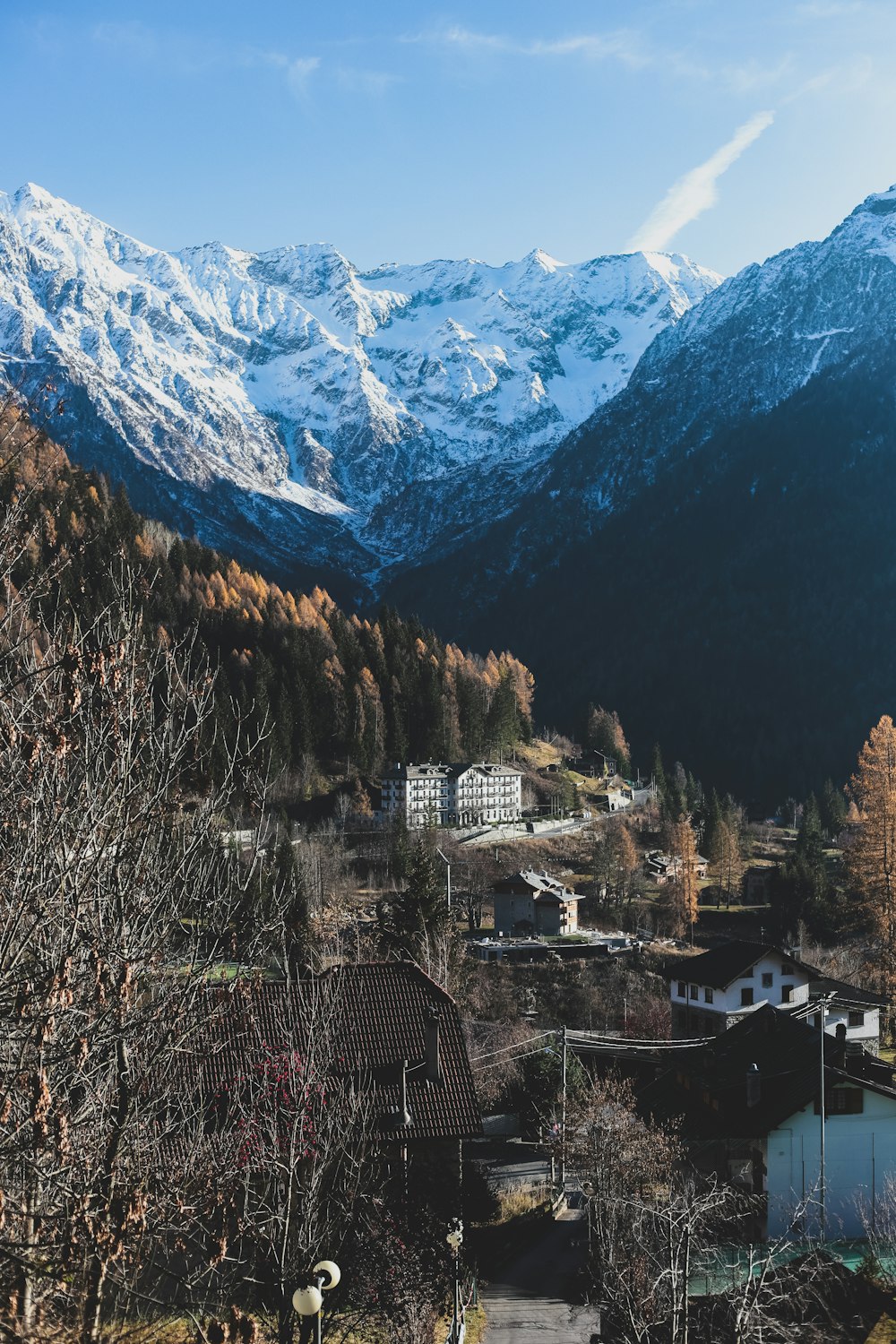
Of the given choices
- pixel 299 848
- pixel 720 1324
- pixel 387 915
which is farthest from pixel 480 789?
pixel 720 1324

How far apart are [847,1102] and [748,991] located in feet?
80.3

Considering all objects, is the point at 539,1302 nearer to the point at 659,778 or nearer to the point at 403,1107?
the point at 403,1107

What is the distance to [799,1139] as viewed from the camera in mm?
34406

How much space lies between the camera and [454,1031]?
27922 mm

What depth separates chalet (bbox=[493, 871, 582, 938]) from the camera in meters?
83.6

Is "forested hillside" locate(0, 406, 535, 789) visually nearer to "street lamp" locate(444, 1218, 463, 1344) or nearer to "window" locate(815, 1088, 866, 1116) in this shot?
"window" locate(815, 1088, 866, 1116)

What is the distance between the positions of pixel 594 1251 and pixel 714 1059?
14.2 m

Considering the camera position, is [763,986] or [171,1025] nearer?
[171,1025]

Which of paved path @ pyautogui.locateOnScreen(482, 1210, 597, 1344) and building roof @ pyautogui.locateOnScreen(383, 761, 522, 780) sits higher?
building roof @ pyautogui.locateOnScreen(383, 761, 522, 780)

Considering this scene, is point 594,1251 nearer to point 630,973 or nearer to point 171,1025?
point 171,1025

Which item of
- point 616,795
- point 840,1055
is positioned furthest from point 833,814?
point 840,1055

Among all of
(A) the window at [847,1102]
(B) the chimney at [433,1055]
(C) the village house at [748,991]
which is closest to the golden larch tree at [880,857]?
(C) the village house at [748,991]

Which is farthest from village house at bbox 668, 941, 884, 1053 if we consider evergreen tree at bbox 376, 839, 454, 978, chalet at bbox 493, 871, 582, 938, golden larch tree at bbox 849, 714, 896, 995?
chalet at bbox 493, 871, 582, 938

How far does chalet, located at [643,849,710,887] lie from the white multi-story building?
14.3 m
